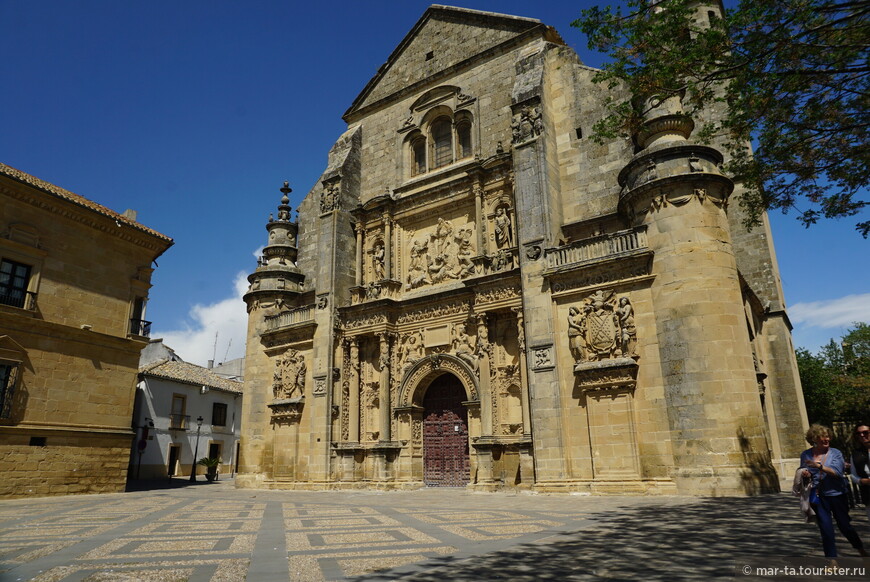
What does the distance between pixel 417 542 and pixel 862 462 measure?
4969 mm

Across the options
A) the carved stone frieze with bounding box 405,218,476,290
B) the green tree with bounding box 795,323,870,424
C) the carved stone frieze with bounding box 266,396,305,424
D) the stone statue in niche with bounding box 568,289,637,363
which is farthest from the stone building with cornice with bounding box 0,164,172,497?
the green tree with bounding box 795,323,870,424

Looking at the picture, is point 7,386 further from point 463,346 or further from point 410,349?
point 463,346

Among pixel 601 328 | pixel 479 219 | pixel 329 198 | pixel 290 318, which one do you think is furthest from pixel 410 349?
pixel 601 328

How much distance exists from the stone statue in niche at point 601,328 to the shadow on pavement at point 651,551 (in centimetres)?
599

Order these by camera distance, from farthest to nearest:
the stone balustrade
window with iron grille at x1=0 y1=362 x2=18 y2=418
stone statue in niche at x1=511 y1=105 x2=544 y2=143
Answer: stone statue in niche at x1=511 y1=105 x2=544 y2=143 → window with iron grille at x1=0 y1=362 x2=18 y2=418 → the stone balustrade

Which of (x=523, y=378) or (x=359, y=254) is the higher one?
(x=359, y=254)

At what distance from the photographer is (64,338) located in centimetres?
1919

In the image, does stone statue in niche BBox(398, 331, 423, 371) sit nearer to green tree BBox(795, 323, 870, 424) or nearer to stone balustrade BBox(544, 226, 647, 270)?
stone balustrade BBox(544, 226, 647, 270)

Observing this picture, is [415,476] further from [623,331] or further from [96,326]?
[96,326]

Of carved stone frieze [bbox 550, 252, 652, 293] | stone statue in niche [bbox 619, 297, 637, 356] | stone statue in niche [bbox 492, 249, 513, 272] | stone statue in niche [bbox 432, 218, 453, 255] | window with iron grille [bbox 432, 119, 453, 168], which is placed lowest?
stone statue in niche [bbox 619, 297, 637, 356]

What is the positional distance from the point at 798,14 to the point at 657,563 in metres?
7.21

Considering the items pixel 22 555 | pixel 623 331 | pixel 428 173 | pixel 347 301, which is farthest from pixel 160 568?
pixel 428 173

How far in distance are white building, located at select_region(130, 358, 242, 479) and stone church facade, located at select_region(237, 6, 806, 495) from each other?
12.7 meters

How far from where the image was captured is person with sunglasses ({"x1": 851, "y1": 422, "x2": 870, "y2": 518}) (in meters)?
5.63
